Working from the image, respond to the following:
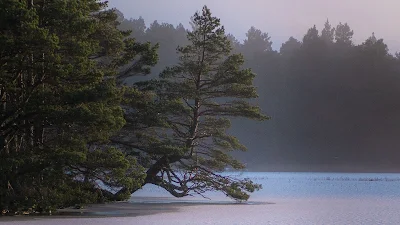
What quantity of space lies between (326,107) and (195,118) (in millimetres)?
57270

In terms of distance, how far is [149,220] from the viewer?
17.7m

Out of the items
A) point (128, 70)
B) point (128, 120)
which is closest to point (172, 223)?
point (128, 120)

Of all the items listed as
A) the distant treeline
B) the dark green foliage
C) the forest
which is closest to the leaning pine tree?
the forest

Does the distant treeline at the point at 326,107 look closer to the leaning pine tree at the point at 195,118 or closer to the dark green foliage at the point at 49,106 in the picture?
the leaning pine tree at the point at 195,118

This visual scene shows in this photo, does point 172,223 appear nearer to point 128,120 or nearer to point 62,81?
point 62,81

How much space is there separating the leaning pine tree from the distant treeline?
172 feet

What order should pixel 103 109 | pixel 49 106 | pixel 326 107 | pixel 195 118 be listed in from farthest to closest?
pixel 326 107
pixel 195 118
pixel 103 109
pixel 49 106

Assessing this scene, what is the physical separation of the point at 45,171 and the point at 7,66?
2.96 meters

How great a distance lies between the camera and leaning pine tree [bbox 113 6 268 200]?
82.7ft

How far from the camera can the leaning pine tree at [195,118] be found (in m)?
25.2

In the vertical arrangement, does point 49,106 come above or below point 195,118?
below

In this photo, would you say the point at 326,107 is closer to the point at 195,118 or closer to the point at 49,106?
the point at 195,118

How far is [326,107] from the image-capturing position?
268ft

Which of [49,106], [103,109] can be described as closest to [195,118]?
[103,109]
